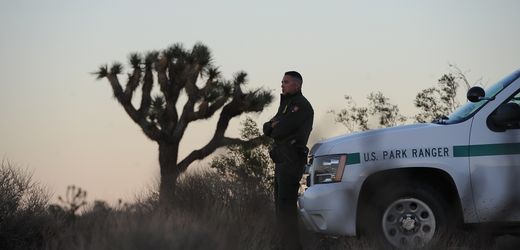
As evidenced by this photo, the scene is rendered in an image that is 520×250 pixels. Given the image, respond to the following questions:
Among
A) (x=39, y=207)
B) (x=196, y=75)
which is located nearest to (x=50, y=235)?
(x=39, y=207)

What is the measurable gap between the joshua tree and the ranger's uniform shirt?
61.7 feet

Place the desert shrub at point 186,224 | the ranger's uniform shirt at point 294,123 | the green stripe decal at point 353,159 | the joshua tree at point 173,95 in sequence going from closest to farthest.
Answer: the desert shrub at point 186,224, the green stripe decal at point 353,159, the ranger's uniform shirt at point 294,123, the joshua tree at point 173,95

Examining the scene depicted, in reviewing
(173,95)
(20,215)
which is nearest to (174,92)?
(173,95)

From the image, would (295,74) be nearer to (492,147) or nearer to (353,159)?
(353,159)

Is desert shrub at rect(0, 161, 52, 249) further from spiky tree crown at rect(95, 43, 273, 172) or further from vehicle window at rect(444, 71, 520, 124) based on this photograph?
spiky tree crown at rect(95, 43, 273, 172)

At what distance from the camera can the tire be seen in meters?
7.62

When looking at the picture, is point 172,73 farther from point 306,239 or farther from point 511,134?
point 511,134

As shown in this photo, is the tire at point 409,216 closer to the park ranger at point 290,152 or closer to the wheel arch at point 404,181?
the wheel arch at point 404,181

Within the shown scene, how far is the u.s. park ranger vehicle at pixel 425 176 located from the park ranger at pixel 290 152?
339mm

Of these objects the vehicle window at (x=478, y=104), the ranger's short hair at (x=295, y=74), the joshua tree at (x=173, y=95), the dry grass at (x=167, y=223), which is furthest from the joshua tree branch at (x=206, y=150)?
the vehicle window at (x=478, y=104)

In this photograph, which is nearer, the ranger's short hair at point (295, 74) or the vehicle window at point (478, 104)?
the vehicle window at point (478, 104)

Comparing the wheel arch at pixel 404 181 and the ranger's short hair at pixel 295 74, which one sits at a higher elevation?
the ranger's short hair at pixel 295 74

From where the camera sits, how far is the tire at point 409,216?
7617 mm

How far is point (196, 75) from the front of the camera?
27.5m
